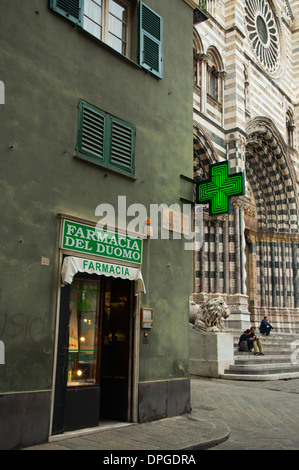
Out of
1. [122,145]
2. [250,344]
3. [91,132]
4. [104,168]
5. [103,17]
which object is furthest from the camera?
[250,344]

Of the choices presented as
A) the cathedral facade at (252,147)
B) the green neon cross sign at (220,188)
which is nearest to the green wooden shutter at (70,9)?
the green neon cross sign at (220,188)

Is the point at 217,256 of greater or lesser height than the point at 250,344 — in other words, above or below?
above

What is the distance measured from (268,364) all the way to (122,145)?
31.2 feet

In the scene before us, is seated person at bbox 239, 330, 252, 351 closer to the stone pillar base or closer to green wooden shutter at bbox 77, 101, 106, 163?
the stone pillar base

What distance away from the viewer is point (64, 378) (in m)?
6.45

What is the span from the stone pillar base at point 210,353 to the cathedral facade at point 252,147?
243 inches

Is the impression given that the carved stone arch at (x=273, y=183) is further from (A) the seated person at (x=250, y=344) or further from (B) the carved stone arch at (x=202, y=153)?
(A) the seated person at (x=250, y=344)

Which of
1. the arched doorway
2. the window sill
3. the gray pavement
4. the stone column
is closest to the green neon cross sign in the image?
the window sill

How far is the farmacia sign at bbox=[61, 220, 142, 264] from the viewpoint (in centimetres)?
677

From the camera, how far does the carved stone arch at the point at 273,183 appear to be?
85.5 feet

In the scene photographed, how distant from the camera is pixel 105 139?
762 centimetres

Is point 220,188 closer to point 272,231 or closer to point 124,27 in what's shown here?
point 124,27

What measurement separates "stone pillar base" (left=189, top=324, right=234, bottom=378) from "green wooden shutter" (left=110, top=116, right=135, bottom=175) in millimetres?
7288

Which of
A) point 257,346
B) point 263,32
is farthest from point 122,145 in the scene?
point 263,32
